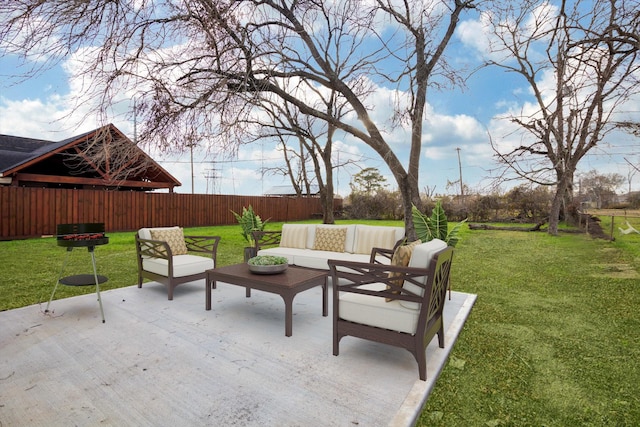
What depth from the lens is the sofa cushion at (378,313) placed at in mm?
2422

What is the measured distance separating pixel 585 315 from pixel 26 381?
544 centimetres

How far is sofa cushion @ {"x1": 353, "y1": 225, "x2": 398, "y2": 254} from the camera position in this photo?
480cm

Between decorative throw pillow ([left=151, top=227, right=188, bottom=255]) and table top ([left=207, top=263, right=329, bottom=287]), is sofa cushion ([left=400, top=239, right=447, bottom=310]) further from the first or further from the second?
decorative throw pillow ([left=151, top=227, right=188, bottom=255])

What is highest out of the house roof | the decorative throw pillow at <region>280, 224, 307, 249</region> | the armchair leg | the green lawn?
the house roof

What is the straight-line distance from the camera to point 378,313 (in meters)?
2.52

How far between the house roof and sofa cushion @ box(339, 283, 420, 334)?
148 inches

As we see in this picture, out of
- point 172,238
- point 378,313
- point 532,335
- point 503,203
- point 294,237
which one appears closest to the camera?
point 378,313

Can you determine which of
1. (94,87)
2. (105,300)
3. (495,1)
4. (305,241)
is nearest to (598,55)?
(495,1)

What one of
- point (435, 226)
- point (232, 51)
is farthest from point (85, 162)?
point (435, 226)

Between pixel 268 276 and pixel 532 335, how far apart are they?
2.74 m

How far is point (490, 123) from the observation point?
6.84 meters

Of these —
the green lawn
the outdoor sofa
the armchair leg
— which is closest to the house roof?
the green lawn

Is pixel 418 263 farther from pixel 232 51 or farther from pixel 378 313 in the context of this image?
pixel 232 51

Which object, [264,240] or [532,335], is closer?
[532,335]
